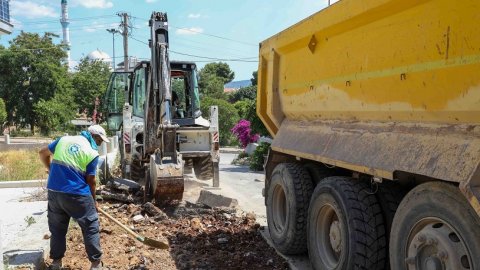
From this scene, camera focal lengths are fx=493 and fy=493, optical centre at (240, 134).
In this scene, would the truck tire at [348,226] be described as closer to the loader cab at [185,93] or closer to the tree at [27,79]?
the loader cab at [185,93]

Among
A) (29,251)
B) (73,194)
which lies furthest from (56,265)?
(73,194)

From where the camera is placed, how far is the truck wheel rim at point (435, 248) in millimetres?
2721

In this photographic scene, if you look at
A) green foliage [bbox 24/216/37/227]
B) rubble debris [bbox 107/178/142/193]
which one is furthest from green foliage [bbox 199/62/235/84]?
green foliage [bbox 24/216/37/227]

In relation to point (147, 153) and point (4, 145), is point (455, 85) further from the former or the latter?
point (4, 145)

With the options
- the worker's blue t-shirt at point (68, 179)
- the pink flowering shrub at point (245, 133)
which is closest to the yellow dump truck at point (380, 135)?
the worker's blue t-shirt at point (68, 179)

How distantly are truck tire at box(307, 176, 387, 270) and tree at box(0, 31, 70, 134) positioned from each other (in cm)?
3449

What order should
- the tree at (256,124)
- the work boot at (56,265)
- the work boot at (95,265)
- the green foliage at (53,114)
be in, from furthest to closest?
the green foliage at (53,114) < the tree at (256,124) < the work boot at (56,265) < the work boot at (95,265)

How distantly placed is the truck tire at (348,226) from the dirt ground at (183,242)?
2.82 ft

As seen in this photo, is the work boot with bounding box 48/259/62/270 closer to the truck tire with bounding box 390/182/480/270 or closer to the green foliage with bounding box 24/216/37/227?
the green foliage with bounding box 24/216/37/227

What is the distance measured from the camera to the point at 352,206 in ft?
12.9

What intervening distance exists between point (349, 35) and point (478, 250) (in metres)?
2.19

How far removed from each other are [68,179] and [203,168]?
6.48 m

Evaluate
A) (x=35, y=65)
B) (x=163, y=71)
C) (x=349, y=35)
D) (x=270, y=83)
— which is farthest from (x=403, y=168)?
(x=35, y=65)

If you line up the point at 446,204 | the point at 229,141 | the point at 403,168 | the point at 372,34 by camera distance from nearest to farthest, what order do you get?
the point at 446,204 → the point at 403,168 → the point at 372,34 → the point at 229,141
